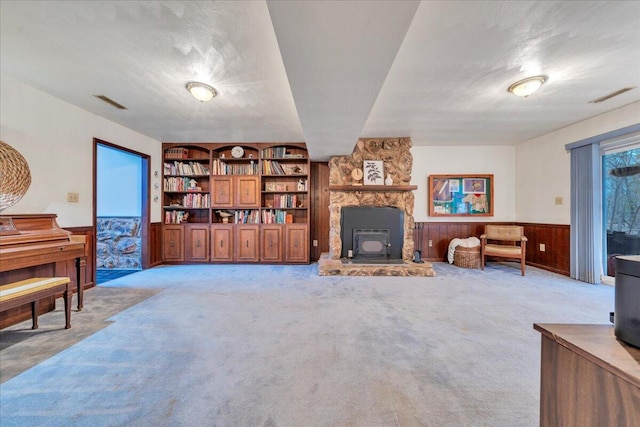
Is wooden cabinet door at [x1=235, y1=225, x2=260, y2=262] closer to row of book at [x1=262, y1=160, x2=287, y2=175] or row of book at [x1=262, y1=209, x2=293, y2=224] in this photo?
row of book at [x1=262, y1=209, x2=293, y2=224]

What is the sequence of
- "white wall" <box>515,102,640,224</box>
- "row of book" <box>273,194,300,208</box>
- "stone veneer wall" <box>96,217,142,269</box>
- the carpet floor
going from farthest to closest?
1. "row of book" <box>273,194,300,208</box>
2. "stone veneer wall" <box>96,217,142,269</box>
3. "white wall" <box>515,102,640,224</box>
4. the carpet floor

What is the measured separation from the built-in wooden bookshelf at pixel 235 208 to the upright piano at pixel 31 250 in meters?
2.11

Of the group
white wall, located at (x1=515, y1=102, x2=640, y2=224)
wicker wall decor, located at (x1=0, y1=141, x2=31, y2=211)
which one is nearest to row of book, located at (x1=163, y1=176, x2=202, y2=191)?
wicker wall decor, located at (x1=0, y1=141, x2=31, y2=211)

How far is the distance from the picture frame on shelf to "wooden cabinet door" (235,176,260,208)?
2.07 meters

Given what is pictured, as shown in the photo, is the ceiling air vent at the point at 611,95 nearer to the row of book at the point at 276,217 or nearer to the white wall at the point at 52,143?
the row of book at the point at 276,217

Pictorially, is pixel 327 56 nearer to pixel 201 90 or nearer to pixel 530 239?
pixel 201 90

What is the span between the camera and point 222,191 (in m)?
4.83

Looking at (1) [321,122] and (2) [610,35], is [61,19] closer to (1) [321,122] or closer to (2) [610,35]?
(1) [321,122]

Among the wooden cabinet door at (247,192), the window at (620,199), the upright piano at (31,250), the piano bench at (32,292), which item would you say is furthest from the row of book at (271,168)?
the window at (620,199)

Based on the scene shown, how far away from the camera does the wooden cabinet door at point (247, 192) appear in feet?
15.8

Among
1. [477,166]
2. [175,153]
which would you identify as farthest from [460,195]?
[175,153]

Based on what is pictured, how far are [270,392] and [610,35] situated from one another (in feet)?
11.1

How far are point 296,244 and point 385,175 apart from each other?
2.13 meters

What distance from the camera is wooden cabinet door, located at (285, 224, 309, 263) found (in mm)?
4816
